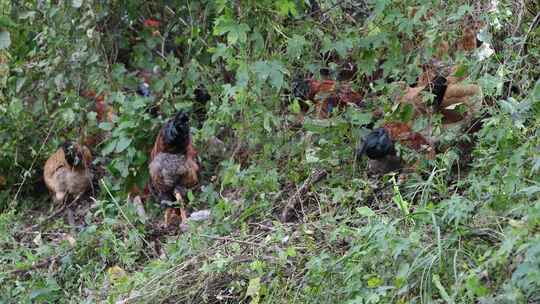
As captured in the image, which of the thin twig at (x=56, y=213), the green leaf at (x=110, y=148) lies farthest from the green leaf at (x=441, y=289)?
the thin twig at (x=56, y=213)

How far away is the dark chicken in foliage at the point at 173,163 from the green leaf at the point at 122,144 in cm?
25

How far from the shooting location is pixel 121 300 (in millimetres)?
5570

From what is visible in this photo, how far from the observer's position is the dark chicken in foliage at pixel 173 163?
7.75 metres

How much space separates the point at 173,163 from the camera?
25.6 feet

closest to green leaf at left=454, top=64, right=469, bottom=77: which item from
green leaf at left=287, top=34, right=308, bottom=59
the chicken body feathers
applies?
green leaf at left=287, top=34, right=308, bottom=59

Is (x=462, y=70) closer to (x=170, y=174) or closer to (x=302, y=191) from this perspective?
(x=302, y=191)

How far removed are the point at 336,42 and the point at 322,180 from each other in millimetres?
980

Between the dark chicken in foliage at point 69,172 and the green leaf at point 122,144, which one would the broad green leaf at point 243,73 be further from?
the dark chicken in foliage at point 69,172

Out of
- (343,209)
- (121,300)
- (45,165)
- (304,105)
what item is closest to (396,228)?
(343,209)

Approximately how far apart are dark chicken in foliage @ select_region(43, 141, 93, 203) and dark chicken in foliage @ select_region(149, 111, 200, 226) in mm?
855

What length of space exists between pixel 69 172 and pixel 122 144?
92 cm

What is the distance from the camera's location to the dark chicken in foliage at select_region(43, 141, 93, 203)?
8.43m

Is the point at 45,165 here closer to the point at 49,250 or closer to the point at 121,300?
the point at 49,250

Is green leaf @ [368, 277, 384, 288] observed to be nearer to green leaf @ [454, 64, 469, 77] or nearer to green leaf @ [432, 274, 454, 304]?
green leaf @ [432, 274, 454, 304]
